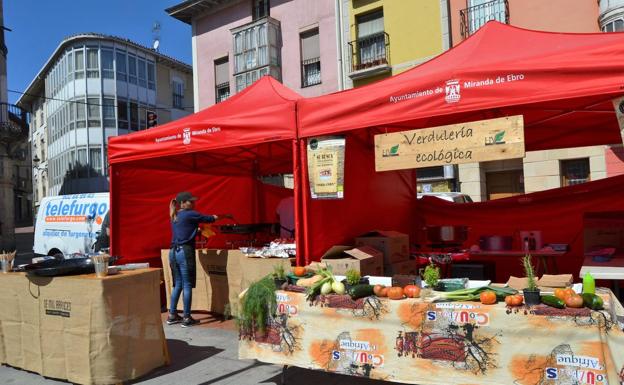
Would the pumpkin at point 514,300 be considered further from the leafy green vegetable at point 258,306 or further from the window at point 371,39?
the window at point 371,39

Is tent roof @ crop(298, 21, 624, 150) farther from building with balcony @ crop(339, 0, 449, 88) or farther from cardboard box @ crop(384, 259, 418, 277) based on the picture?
building with balcony @ crop(339, 0, 449, 88)

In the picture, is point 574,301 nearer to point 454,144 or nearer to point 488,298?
point 488,298

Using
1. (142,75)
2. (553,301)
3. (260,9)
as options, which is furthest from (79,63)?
(553,301)

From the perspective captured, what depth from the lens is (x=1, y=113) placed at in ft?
80.7

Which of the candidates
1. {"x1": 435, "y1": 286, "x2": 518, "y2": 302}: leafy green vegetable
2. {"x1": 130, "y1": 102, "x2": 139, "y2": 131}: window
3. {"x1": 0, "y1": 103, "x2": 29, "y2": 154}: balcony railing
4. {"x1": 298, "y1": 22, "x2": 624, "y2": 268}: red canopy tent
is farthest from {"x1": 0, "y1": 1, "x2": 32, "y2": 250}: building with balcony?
{"x1": 435, "y1": 286, "x2": 518, "y2": 302}: leafy green vegetable

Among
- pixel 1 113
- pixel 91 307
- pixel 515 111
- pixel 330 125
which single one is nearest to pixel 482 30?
pixel 515 111

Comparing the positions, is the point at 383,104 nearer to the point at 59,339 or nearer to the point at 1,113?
the point at 59,339

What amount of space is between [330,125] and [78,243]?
32.4 ft

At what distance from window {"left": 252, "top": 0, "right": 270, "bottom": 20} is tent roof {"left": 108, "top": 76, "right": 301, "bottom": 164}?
49.2ft

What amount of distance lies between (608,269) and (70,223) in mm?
12233

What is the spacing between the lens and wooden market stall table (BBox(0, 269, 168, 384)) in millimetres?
4168

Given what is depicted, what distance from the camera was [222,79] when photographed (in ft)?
70.1

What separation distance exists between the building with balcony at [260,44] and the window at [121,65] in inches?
420

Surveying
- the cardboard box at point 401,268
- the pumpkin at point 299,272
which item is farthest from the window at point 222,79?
the pumpkin at point 299,272
